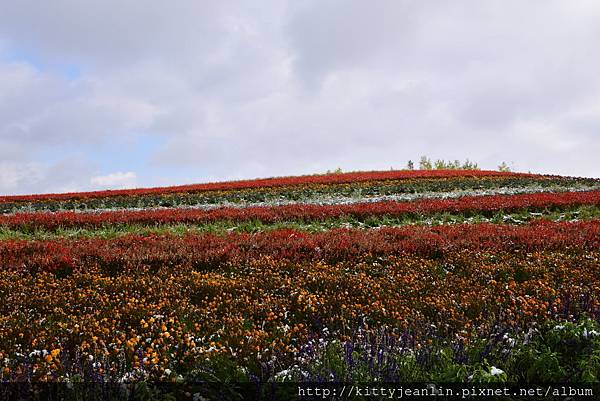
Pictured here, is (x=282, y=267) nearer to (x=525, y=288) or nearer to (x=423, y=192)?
(x=525, y=288)

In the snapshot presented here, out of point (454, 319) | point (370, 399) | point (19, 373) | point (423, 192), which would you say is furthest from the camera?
point (423, 192)

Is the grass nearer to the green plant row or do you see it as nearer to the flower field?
the flower field

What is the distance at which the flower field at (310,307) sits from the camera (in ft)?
16.6

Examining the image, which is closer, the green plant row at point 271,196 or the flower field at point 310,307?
the flower field at point 310,307

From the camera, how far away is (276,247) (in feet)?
34.9

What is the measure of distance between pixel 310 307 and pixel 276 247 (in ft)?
12.4

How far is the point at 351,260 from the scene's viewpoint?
9.79 meters

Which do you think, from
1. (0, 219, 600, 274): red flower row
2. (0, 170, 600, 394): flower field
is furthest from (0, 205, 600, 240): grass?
(0, 219, 600, 274): red flower row

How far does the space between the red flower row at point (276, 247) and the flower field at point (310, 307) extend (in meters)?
0.05

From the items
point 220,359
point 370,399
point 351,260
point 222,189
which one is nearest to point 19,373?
point 220,359

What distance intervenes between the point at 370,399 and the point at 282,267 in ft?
16.2

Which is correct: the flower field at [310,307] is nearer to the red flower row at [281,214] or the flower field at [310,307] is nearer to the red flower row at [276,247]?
the red flower row at [276,247]

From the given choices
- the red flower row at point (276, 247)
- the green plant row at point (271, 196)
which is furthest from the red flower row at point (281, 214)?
the green plant row at point (271, 196)

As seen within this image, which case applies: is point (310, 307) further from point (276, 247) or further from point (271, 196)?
point (271, 196)
